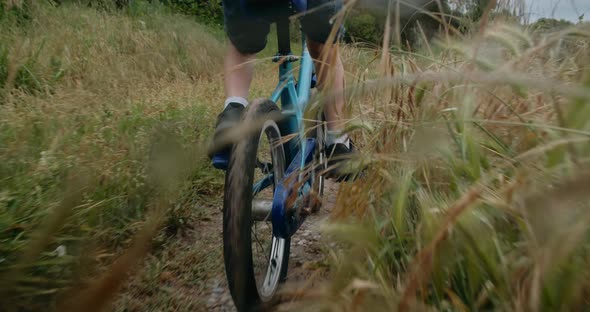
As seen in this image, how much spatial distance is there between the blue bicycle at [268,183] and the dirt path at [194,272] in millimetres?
105

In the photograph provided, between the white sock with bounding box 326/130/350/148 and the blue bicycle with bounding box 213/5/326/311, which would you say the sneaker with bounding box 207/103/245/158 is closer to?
the blue bicycle with bounding box 213/5/326/311

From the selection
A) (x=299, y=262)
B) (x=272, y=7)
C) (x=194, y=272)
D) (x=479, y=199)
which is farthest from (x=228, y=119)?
(x=479, y=199)

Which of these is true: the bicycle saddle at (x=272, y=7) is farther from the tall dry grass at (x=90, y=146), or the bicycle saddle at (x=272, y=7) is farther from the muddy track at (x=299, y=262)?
the muddy track at (x=299, y=262)

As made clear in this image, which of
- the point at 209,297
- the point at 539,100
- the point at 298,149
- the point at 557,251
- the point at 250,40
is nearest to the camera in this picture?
the point at 557,251

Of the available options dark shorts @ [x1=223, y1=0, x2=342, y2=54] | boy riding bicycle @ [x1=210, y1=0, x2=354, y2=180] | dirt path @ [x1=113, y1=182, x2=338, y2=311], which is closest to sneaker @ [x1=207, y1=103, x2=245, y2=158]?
boy riding bicycle @ [x1=210, y1=0, x2=354, y2=180]

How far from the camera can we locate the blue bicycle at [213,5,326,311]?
1234 mm

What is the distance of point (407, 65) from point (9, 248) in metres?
1.14

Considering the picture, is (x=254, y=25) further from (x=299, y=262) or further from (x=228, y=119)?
(x=299, y=262)

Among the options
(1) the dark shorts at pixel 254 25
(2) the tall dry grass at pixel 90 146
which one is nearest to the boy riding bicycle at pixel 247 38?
(1) the dark shorts at pixel 254 25

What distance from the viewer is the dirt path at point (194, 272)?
149 centimetres

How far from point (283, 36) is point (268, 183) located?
55cm

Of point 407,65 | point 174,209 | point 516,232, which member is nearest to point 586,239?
point 516,232

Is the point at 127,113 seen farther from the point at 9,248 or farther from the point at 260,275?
the point at 9,248

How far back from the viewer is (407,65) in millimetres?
1449
